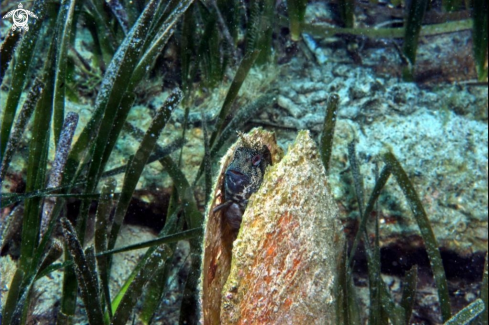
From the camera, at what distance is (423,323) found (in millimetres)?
2695

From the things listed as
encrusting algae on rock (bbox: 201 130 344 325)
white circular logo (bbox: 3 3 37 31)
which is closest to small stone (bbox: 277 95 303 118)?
encrusting algae on rock (bbox: 201 130 344 325)

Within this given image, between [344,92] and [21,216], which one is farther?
[344,92]

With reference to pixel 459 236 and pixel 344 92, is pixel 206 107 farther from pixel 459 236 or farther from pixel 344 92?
pixel 459 236

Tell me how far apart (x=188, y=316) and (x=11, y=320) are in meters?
0.93

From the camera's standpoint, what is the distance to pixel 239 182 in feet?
4.81

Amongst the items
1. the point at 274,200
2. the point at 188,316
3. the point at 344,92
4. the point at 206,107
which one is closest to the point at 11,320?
the point at 188,316

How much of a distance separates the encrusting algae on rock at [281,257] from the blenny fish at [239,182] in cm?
15

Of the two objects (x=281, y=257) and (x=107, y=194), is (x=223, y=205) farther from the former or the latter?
(x=107, y=194)

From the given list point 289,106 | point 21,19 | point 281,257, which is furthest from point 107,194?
point 289,106

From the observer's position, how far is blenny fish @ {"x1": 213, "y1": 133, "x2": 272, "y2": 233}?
145 cm

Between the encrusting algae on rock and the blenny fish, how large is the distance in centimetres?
15

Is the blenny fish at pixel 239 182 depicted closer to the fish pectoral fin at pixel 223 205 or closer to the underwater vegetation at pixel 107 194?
the fish pectoral fin at pixel 223 205

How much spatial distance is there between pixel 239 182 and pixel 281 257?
43 centimetres

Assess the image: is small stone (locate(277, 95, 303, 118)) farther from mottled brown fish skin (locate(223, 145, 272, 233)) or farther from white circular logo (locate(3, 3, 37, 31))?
white circular logo (locate(3, 3, 37, 31))
